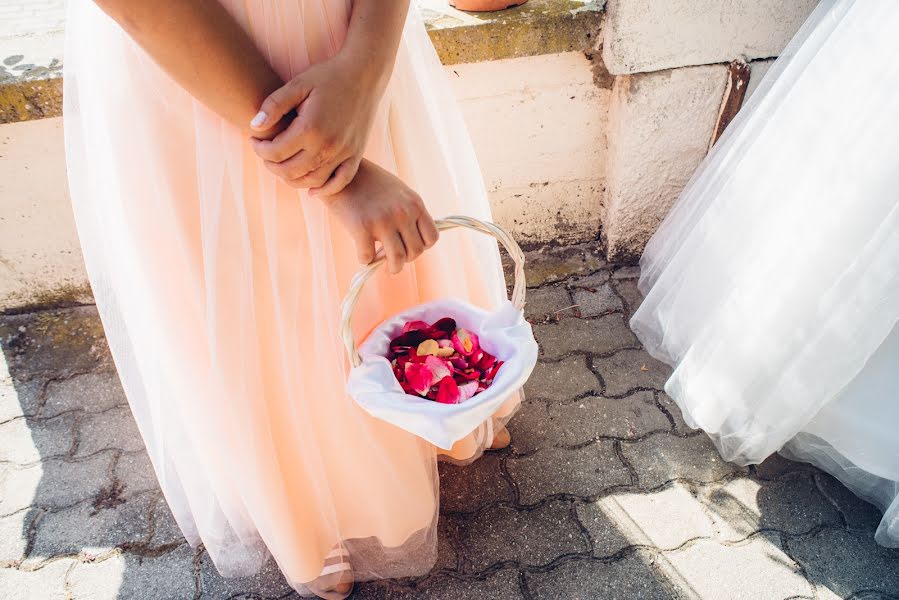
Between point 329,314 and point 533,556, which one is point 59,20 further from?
point 533,556

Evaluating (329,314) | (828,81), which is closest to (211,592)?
(329,314)

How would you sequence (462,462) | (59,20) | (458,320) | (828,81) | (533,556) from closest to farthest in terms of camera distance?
(458,320) < (828,81) < (533,556) < (462,462) < (59,20)

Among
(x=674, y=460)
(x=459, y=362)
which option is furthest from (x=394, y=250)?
(x=674, y=460)

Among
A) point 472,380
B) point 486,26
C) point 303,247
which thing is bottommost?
point 472,380

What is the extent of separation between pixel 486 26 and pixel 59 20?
4.81 feet

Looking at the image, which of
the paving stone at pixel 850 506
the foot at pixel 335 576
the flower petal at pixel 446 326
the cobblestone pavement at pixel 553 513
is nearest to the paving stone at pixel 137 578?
the cobblestone pavement at pixel 553 513

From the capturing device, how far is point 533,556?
141 cm

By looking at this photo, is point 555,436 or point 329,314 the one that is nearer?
point 329,314

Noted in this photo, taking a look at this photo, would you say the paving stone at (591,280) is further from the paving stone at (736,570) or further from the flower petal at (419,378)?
the flower petal at (419,378)

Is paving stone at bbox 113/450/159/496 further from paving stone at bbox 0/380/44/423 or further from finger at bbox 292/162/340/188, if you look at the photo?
finger at bbox 292/162/340/188

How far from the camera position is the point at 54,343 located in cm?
199

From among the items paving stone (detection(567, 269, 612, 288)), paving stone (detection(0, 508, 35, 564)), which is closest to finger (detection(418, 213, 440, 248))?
paving stone (detection(567, 269, 612, 288))

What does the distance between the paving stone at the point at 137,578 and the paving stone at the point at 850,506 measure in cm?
154

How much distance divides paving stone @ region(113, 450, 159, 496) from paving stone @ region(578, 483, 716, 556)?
113cm
